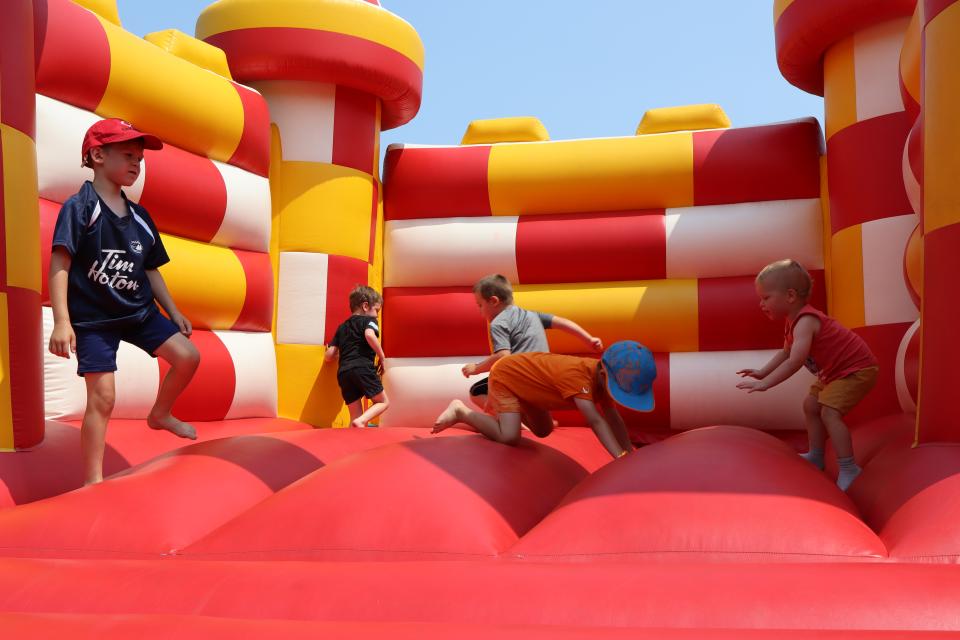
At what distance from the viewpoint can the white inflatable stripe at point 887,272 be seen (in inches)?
114

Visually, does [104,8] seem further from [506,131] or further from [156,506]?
[156,506]

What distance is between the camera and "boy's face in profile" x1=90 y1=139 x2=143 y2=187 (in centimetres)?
205

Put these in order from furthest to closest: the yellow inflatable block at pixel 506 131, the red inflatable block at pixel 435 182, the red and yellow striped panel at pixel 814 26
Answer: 1. the yellow inflatable block at pixel 506 131
2. the red inflatable block at pixel 435 182
3. the red and yellow striped panel at pixel 814 26

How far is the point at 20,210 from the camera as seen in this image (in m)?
1.89

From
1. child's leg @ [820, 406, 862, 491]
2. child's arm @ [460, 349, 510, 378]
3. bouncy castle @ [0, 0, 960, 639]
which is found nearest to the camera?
bouncy castle @ [0, 0, 960, 639]

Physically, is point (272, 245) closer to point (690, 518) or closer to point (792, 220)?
point (792, 220)

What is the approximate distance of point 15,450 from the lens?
186cm

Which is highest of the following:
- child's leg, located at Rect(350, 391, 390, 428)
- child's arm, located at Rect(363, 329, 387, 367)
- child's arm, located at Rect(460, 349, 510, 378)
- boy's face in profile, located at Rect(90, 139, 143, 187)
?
boy's face in profile, located at Rect(90, 139, 143, 187)

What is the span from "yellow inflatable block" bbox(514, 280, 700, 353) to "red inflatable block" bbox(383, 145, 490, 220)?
1.75 feet

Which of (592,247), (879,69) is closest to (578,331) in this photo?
(592,247)

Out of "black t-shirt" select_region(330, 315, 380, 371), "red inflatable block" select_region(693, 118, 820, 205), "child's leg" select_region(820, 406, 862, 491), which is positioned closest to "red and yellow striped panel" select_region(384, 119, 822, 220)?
"red inflatable block" select_region(693, 118, 820, 205)

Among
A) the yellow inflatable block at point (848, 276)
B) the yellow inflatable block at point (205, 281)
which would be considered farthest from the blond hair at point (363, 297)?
the yellow inflatable block at point (848, 276)

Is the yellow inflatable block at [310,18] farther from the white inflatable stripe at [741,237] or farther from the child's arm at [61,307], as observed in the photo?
the child's arm at [61,307]

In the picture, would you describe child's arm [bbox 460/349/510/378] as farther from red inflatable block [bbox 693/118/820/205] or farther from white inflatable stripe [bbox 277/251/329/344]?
red inflatable block [bbox 693/118/820/205]
